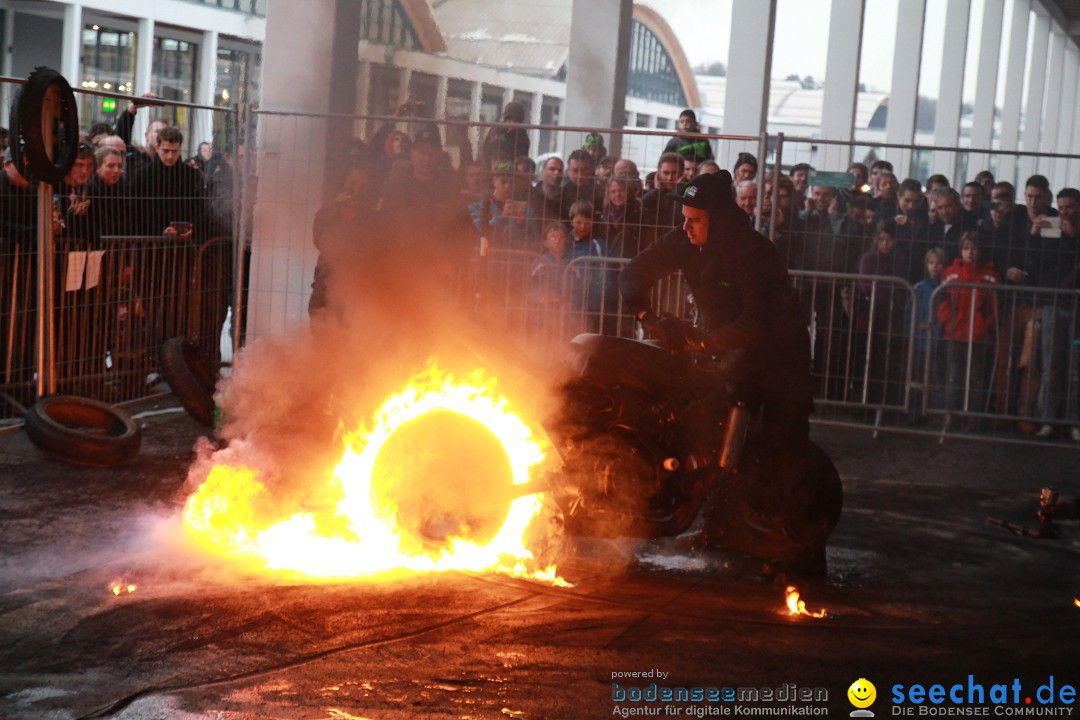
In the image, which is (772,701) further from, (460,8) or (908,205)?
(908,205)

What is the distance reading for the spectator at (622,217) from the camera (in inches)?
395

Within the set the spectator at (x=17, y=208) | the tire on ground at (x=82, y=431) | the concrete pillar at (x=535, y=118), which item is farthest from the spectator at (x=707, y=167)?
the spectator at (x=17, y=208)

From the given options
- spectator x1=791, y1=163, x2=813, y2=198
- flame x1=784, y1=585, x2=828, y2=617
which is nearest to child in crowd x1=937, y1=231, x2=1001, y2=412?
spectator x1=791, y1=163, x2=813, y2=198

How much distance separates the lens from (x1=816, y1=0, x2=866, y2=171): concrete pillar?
68.3 ft

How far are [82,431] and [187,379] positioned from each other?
140cm

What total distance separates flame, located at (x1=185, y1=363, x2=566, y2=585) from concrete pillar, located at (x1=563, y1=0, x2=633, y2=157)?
30.3 feet

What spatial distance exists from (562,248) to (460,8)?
2.00 meters

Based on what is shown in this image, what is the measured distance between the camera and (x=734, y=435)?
614 centimetres

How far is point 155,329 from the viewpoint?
405 inches

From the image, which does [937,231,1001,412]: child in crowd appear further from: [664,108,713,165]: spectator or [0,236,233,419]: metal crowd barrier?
[0,236,233,419]: metal crowd barrier

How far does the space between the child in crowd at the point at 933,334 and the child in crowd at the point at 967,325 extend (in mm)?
71

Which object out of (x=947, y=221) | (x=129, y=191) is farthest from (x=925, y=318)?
(x=129, y=191)

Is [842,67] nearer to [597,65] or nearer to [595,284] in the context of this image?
[597,65]

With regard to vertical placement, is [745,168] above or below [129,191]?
above
